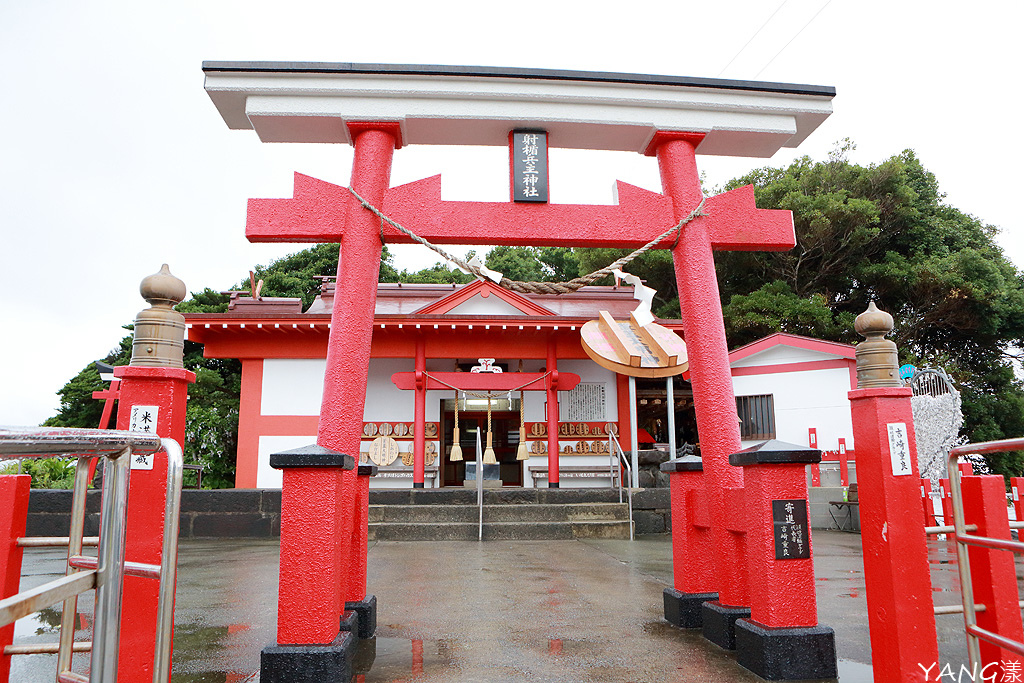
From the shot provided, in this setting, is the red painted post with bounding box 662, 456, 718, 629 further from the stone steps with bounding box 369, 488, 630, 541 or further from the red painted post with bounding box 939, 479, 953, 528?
the red painted post with bounding box 939, 479, 953, 528

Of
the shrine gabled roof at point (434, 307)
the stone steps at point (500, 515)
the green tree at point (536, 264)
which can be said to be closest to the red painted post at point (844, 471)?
the stone steps at point (500, 515)

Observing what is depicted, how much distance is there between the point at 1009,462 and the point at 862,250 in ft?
24.8

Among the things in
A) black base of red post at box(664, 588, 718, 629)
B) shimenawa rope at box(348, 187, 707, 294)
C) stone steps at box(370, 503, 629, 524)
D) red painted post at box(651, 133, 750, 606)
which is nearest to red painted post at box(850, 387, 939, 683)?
red painted post at box(651, 133, 750, 606)

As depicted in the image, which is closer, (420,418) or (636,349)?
(636,349)

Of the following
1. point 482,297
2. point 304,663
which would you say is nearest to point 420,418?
point 482,297

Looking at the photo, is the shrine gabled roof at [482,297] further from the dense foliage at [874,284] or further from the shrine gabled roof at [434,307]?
the dense foliage at [874,284]

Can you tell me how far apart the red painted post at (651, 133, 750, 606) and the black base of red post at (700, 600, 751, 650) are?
0.22 feet

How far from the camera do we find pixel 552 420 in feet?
39.5

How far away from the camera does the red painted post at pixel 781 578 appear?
3285 millimetres

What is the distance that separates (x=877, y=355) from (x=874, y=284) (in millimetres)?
18714

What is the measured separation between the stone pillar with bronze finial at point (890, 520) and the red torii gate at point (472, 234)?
1.01 meters

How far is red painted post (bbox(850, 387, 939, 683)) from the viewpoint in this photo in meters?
2.71

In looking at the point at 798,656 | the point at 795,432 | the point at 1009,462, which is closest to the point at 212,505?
the point at 798,656

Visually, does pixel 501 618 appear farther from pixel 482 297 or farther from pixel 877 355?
pixel 482 297
